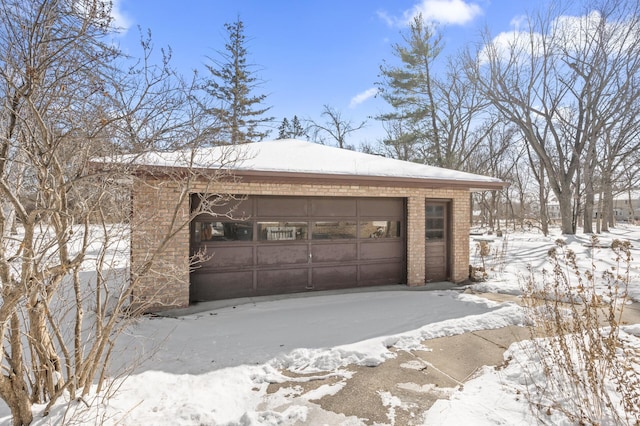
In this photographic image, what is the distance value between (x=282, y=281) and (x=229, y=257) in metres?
1.25

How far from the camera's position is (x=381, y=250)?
7.60 meters

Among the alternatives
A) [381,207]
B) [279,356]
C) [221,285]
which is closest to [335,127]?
[381,207]

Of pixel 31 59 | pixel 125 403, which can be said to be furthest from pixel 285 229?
pixel 31 59

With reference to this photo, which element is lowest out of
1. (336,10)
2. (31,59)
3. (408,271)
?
(408,271)

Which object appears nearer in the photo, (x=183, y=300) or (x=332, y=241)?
(x=183, y=300)

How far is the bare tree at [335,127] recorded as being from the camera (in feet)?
80.9

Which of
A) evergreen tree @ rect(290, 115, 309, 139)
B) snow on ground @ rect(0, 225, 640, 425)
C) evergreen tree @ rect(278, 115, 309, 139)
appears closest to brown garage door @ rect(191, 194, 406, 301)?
snow on ground @ rect(0, 225, 640, 425)

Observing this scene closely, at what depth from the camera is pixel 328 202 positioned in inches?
280

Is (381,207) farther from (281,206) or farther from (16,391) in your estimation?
(16,391)

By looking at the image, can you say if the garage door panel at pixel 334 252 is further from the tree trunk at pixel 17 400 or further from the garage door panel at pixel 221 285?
the tree trunk at pixel 17 400

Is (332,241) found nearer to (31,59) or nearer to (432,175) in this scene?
(432,175)

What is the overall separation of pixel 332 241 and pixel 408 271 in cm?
202

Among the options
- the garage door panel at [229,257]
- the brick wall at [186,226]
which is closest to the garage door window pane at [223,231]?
the garage door panel at [229,257]

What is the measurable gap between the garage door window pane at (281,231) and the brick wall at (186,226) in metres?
0.70
